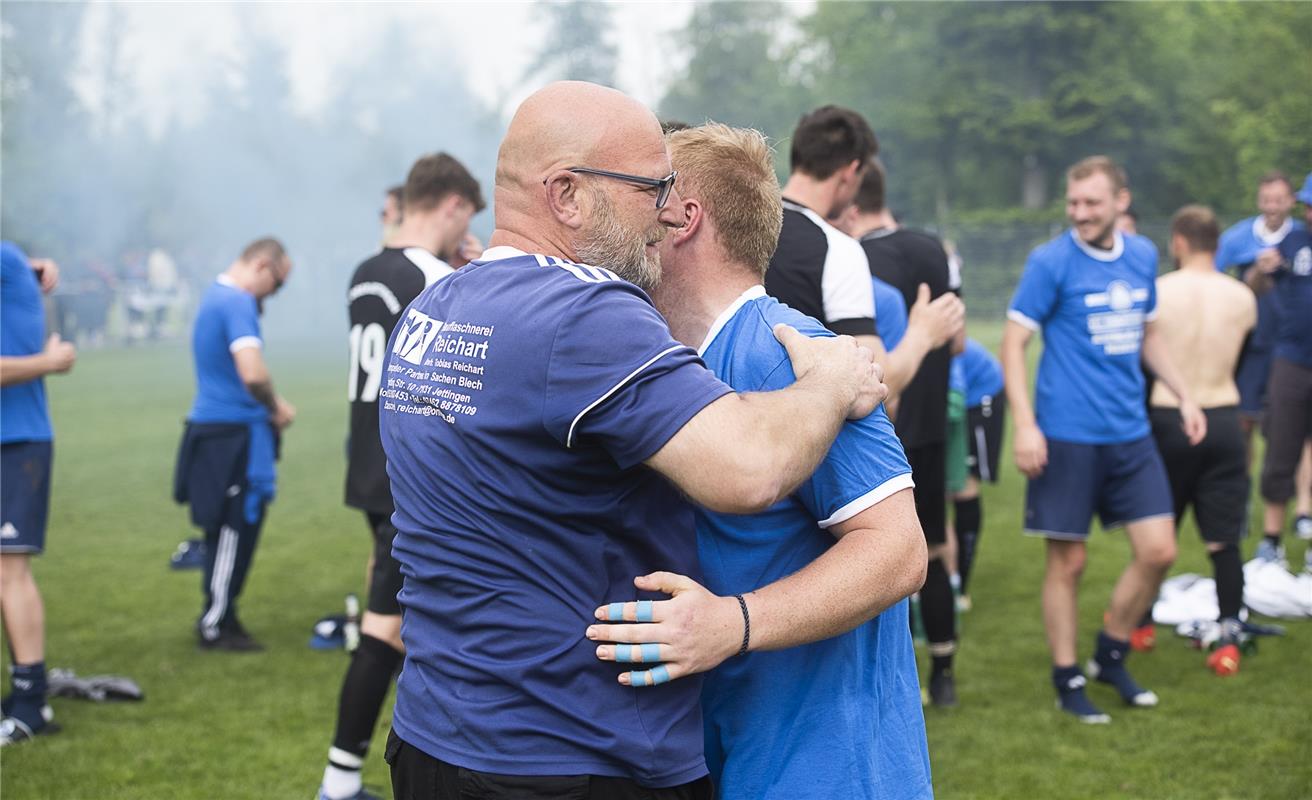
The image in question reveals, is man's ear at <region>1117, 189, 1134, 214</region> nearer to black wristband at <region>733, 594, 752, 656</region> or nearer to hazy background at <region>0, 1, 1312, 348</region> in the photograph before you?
black wristband at <region>733, 594, 752, 656</region>

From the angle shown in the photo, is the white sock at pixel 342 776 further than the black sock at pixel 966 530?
No

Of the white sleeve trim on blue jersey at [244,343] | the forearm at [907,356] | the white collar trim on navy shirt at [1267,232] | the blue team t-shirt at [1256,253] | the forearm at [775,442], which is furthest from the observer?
the white collar trim on navy shirt at [1267,232]

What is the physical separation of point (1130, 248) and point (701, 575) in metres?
4.24

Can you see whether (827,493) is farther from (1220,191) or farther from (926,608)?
(1220,191)

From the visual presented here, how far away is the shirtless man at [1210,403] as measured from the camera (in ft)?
21.1

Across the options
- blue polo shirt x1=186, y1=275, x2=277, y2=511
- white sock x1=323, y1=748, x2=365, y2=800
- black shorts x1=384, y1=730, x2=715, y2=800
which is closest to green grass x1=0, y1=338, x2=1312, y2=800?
white sock x1=323, y1=748, x2=365, y2=800

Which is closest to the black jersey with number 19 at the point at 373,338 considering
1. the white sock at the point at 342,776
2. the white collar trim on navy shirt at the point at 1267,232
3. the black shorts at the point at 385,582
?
the black shorts at the point at 385,582

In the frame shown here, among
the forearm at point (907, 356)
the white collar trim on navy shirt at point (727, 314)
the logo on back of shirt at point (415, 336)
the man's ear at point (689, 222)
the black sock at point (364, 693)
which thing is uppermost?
Answer: the man's ear at point (689, 222)

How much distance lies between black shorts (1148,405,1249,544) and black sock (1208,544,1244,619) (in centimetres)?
8

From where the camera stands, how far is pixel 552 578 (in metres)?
2.16

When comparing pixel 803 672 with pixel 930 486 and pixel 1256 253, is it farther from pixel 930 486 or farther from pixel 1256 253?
pixel 1256 253

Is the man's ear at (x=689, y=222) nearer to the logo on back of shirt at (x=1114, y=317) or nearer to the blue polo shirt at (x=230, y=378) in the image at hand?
the logo on back of shirt at (x=1114, y=317)

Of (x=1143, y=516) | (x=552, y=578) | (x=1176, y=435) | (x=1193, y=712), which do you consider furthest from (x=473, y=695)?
(x=1176, y=435)

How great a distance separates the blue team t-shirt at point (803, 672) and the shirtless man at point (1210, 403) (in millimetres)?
4466
